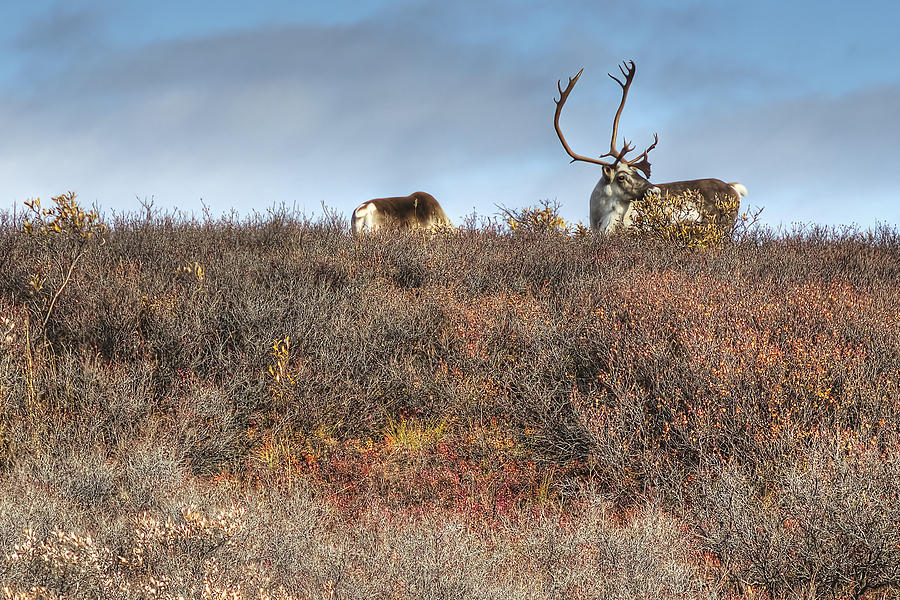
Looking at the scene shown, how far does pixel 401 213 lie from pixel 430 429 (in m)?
7.29

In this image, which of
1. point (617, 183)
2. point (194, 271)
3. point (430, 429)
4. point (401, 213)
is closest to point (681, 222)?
point (617, 183)

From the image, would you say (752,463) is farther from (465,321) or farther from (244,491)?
(244,491)

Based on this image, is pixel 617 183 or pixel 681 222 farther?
pixel 617 183

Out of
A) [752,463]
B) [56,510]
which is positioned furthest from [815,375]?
[56,510]

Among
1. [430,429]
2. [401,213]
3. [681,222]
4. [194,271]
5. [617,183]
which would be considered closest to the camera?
[430,429]

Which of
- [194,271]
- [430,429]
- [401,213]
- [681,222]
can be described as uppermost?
[401,213]

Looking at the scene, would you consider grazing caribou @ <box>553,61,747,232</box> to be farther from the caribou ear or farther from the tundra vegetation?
the tundra vegetation

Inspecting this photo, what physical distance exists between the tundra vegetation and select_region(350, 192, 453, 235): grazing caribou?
15.2 ft

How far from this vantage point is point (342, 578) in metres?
2.77

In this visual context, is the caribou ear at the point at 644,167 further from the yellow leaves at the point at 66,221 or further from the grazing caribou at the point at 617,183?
the yellow leaves at the point at 66,221

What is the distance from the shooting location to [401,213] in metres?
11.7

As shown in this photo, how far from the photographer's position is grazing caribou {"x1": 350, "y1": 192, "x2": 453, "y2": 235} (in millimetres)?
11289

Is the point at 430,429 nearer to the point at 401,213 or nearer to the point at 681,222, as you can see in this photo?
the point at 681,222

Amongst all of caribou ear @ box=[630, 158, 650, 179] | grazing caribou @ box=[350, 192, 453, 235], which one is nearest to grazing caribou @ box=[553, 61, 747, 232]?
caribou ear @ box=[630, 158, 650, 179]
